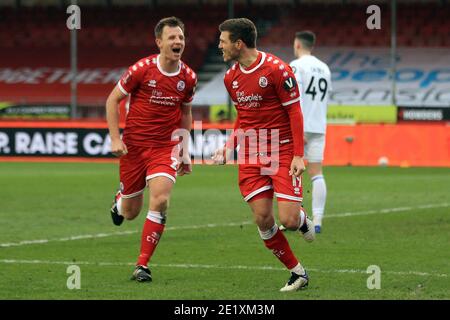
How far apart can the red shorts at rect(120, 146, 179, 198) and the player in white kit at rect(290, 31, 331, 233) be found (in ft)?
12.1

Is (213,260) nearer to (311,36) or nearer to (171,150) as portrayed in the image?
(171,150)

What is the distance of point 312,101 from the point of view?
46.5 ft

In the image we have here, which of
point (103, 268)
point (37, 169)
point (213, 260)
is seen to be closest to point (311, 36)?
point (213, 260)

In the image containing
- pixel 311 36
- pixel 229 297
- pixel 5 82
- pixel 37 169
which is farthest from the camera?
pixel 5 82

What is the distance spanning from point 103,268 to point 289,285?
212cm

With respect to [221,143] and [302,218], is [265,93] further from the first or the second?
[221,143]

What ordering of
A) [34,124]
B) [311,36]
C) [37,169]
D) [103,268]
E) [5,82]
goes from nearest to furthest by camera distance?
[103,268], [311,36], [37,169], [34,124], [5,82]

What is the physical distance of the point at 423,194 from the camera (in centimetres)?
1920

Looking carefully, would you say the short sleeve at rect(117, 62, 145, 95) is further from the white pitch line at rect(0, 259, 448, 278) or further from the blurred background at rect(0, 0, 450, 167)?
the blurred background at rect(0, 0, 450, 167)

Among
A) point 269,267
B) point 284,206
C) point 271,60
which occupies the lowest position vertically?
point 269,267

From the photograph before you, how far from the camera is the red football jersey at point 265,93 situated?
9328 mm

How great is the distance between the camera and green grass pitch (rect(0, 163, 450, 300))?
9172 millimetres

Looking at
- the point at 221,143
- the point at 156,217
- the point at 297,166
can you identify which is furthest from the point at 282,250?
the point at 221,143

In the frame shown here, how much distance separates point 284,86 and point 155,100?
1649 millimetres
